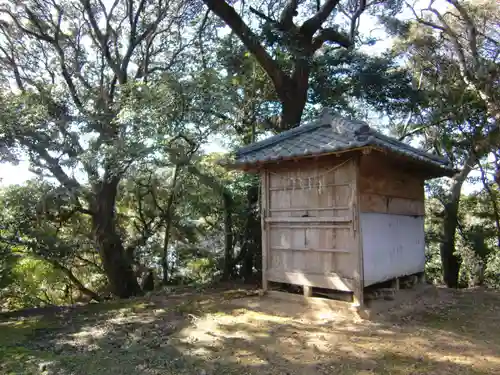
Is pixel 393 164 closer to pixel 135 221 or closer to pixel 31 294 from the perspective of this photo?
pixel 135 221

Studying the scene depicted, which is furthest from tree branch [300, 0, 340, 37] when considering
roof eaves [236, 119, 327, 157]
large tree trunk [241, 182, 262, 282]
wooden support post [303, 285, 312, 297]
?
wooden support post [303, 285, 312, 297]

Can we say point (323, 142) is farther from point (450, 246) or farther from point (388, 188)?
point (450, 246)

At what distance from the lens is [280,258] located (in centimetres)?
752

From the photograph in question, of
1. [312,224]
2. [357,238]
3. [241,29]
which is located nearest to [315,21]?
[241,29]

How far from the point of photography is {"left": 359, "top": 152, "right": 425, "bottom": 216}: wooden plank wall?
270 inches

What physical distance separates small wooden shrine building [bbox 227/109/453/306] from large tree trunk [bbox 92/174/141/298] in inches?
202

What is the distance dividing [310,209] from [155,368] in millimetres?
3844

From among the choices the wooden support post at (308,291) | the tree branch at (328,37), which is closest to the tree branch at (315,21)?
the tree branch at (328,37)

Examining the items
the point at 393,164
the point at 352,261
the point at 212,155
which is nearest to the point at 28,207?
the point at 212,155

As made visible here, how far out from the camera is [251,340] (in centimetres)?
543

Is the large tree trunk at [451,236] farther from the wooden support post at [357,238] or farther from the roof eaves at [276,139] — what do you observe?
the wooden support post at [357,238]

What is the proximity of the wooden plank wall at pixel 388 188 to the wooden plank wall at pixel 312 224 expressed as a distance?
0.43 meters

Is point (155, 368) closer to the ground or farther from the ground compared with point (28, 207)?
closer to the ground

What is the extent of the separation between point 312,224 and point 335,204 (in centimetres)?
58
